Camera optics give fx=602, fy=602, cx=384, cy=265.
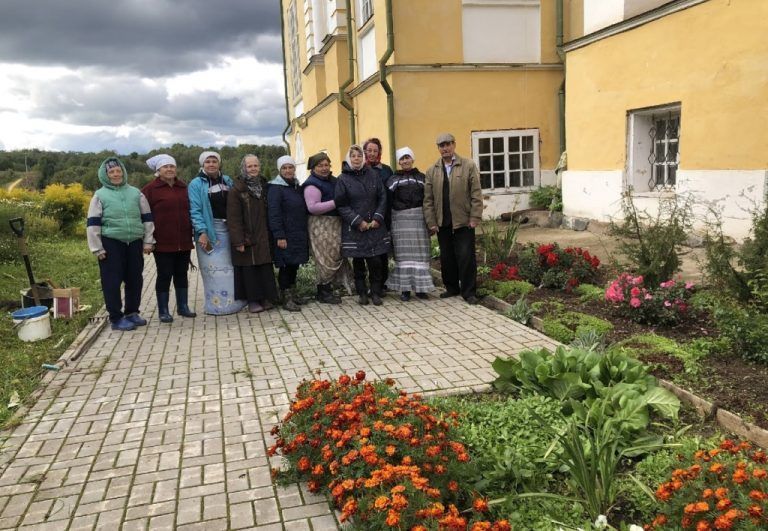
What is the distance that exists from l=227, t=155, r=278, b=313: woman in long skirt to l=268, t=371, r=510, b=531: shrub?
338cm

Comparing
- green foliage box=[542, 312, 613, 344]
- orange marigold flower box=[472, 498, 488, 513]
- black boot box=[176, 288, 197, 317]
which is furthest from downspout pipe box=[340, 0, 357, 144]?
orange marigold flower box=[472, 498, 488, 513]

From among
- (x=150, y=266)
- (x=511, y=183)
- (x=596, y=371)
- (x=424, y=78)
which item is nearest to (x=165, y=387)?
(x=596, y=371)

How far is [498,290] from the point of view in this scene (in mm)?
6988

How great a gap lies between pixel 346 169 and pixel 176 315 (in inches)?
A: 103

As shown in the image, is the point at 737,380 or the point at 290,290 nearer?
the point at 737,380

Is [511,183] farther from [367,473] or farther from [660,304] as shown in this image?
[367,473]

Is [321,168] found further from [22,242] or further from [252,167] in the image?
[22,242]

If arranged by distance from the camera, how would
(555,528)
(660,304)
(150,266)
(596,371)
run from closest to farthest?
(555,528)
(596,371)
(660,304)
(150,266)

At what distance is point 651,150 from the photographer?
391 inches

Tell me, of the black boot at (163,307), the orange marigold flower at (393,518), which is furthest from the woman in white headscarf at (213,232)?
the orange marigold flower at (393,518)

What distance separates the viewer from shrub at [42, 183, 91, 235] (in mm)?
16781

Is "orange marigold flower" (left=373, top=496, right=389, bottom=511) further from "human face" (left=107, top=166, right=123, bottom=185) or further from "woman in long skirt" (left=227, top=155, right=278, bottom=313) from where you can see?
"human face" (left=107, top=166, right=123, bottom=185)

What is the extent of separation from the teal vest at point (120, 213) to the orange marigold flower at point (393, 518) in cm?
480

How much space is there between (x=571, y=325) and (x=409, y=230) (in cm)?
229
